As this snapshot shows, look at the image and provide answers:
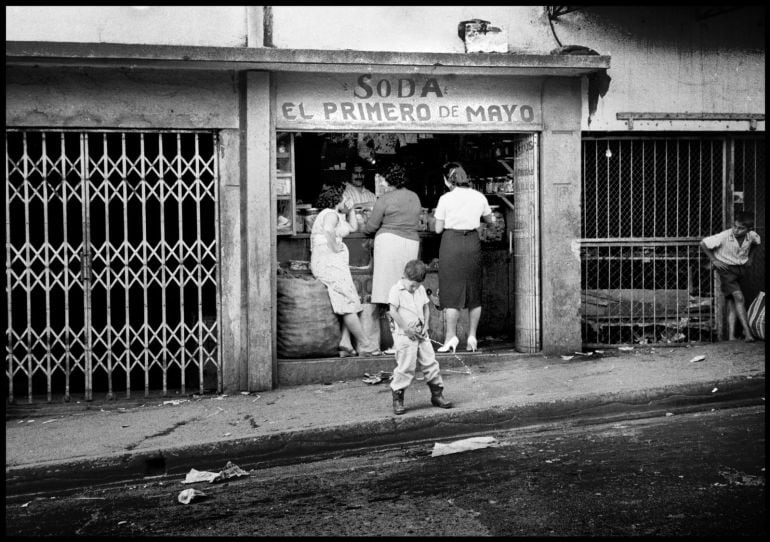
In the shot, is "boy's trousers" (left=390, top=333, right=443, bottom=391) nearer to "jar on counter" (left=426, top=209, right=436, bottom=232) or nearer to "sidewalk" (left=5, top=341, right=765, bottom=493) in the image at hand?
"sidewalk" (left=5, top=341, right=765, bottom=493)

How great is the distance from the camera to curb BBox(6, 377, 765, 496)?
682 centimetres

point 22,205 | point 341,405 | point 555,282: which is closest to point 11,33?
point 22,205

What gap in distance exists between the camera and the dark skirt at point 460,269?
1005cm

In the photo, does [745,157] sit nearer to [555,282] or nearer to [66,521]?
[555,282]

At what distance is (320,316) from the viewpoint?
978cm

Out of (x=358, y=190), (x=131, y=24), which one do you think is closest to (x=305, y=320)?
(x=358, y=190)

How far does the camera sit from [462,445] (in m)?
7.04

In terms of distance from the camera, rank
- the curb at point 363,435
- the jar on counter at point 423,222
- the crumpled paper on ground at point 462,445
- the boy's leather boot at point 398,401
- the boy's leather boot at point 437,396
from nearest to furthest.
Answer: the curb at point 363,435, the crumpled paper on ground at point 462,445, the boy's leather boot at point 398,401, the boy's leather boot at point 437,396, the jar on counter at point 423,222

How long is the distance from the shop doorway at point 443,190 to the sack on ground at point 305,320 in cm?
57

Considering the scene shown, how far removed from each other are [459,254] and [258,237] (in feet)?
7.51

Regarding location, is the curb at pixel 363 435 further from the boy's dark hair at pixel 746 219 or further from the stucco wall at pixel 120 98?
the stucco wall at pixel 120 98

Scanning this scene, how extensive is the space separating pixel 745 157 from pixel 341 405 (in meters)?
5.91

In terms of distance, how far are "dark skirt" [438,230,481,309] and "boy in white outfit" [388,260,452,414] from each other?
2286 mm

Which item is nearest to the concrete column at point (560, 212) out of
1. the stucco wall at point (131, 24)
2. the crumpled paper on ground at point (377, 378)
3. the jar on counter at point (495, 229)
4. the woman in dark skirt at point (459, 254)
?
the woman in dark skirt at point (459, 254)
